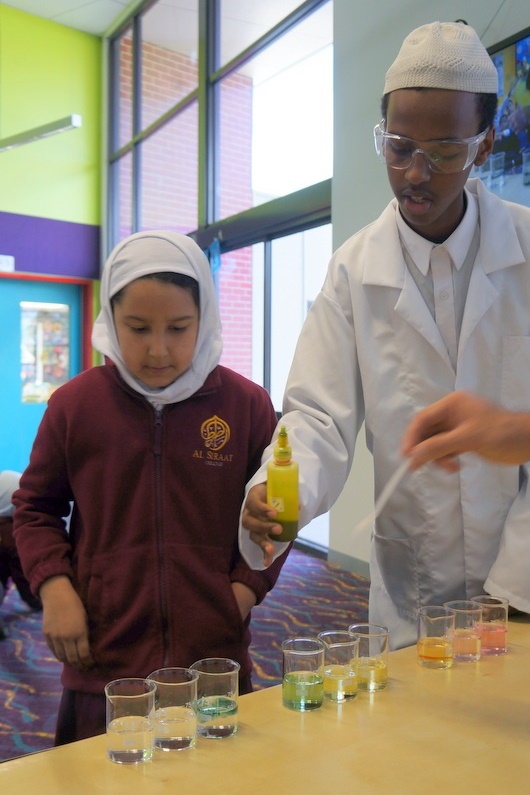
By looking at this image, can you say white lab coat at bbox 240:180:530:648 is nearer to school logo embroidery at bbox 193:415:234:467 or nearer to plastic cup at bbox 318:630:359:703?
school logo embroidery at bbox 193:415:234:467

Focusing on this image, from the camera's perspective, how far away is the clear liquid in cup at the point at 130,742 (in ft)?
3.05

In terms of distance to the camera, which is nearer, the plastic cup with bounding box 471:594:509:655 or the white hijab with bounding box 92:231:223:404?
the plastic cup with bounding box 471:594:509:655

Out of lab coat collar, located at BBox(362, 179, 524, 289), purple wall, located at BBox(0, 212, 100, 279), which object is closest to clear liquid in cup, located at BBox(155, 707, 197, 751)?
lab coat collar, located at BBox(362, 179, 524, 289)

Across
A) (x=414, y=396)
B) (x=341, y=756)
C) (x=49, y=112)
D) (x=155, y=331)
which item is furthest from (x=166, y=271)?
(x=49, y=112)

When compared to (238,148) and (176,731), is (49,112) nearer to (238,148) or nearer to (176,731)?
(238,148)

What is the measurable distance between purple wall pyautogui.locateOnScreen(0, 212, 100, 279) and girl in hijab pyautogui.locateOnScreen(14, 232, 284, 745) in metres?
6.90

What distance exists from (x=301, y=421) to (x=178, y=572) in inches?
15.6

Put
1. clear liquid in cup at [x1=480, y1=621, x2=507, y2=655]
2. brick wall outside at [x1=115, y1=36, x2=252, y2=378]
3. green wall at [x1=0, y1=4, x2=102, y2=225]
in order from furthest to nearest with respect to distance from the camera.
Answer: green wall at [x1=0, y1=4, x2=102, y2=225] → brick wall outside at [x1=115, y1=36, x2=252, y2=378] → clear liquid in cup at [x1=480, y1=621, x2=507, y2=655]

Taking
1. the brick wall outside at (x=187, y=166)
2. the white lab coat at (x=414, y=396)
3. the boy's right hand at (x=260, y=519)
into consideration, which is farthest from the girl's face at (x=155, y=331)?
the brick wall outside at (x=187, y=166)

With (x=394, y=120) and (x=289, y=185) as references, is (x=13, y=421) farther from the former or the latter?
(x=394, y=120)

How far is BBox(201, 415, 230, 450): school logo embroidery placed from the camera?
162cm

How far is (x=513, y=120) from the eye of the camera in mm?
3572

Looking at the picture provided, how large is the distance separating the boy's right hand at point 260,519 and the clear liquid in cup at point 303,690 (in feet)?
0.75

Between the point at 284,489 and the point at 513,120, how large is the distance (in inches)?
117
